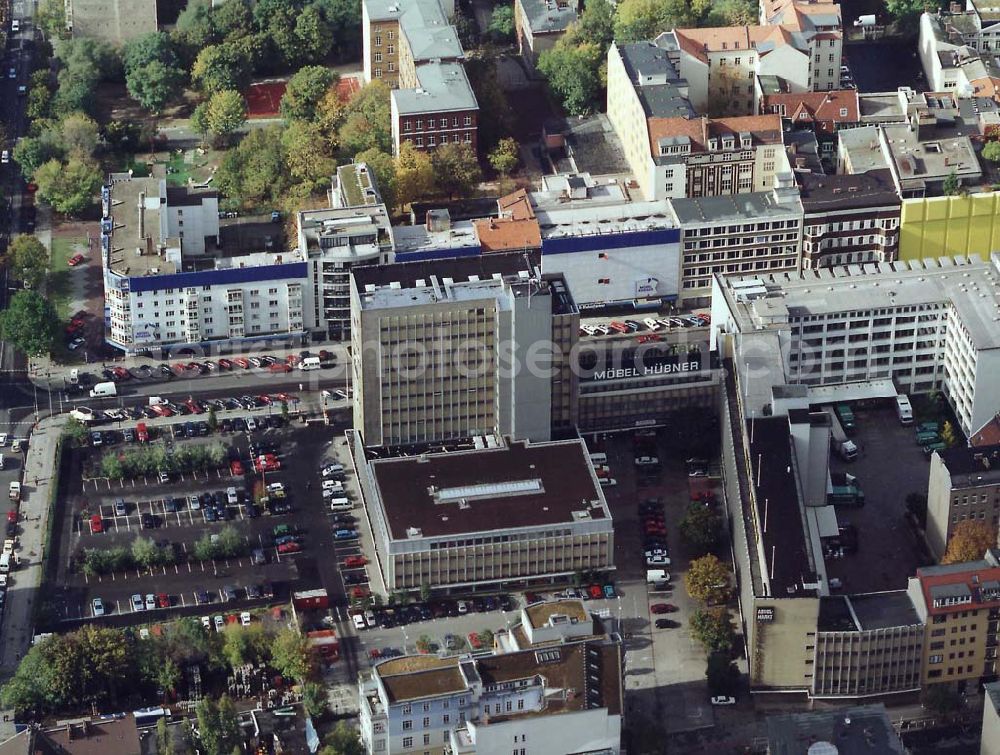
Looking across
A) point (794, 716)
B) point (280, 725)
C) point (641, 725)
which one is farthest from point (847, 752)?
point (280, 725)

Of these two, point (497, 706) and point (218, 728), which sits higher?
point (497, 706)

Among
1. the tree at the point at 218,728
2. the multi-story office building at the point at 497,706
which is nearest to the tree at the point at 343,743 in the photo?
the multi-story office building at the point at 497,706

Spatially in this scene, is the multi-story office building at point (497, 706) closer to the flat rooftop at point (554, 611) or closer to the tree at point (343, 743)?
the tree at point (343, 743)

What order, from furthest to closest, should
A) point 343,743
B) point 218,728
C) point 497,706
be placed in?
point 218,728
point 343,743
point 497,706

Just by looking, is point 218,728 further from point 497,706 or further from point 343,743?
point 497,706

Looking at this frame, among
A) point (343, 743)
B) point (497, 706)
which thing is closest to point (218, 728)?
point (343, 743)

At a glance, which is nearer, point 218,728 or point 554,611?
point 218,728

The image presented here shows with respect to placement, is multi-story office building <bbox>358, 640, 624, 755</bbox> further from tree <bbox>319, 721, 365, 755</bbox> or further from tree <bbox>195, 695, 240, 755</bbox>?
tree <bbox>195, 695, 240, 755</bbox>

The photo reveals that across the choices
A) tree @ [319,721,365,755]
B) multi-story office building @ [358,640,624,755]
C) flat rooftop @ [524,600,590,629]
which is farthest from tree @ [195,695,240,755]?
flat rooftop @ [524,600,590,629]
